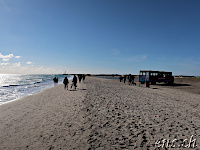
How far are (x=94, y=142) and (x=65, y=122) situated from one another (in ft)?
7.78

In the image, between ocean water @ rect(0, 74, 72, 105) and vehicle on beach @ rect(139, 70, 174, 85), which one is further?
vehicle on beach @ rect(139, 70, 174, 85)

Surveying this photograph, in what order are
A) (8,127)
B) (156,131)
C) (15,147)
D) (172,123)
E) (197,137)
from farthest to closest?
(172,123), (8,127), (156,131), (197,137), (15,147)

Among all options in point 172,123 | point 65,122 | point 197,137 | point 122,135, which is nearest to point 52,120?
point 65,122

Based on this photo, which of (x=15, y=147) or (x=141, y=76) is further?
(x=141, y=76)

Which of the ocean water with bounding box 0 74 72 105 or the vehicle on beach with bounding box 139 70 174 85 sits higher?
the vehicle on beach with bounding box 139 70 174 85

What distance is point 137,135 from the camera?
4.66 meters

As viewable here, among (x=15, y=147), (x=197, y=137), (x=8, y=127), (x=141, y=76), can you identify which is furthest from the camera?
(x=141, y=76)

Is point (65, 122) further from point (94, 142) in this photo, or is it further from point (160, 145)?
point (160, 145)

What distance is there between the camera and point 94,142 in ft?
13.7

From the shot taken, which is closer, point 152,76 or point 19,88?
point 19,88

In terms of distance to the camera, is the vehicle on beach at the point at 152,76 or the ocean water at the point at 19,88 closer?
the ocean water at the point at 19,88

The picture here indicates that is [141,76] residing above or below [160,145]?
above

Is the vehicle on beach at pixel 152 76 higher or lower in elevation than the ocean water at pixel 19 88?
higher

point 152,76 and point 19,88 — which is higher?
point 152,76
